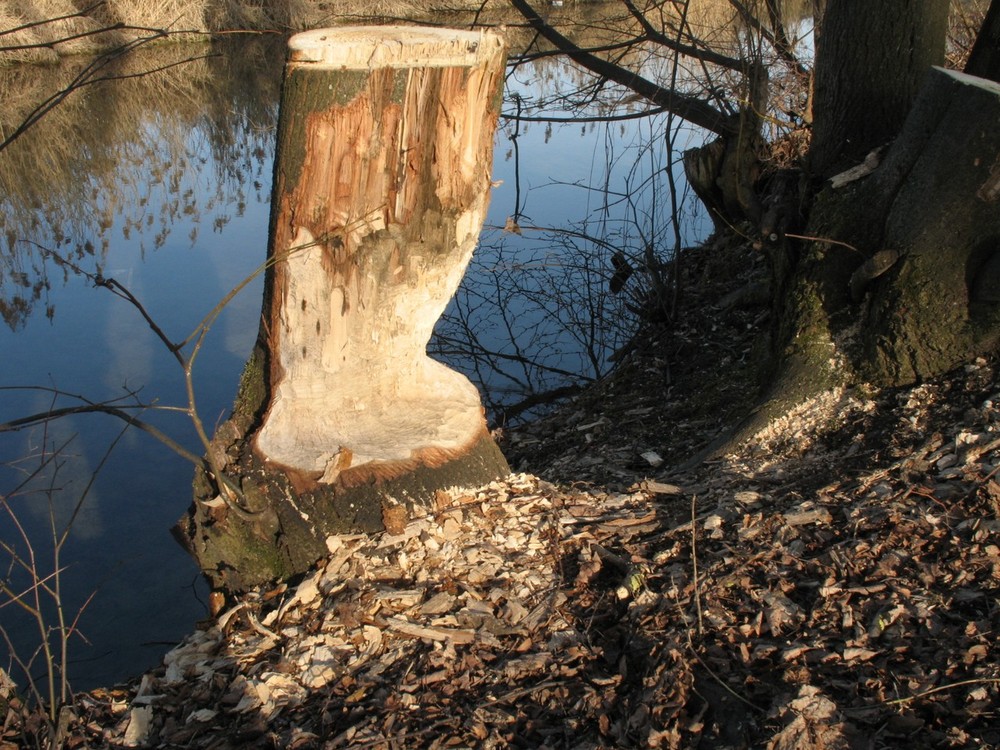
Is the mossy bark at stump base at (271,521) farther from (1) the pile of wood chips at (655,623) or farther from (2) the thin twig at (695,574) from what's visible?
(2) the thin twig at (695,574)

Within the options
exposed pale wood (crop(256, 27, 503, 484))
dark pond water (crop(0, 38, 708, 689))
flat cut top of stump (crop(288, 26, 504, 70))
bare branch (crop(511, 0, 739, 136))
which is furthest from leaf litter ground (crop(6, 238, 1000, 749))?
bare branch (crop(511, 0, 739, 136))

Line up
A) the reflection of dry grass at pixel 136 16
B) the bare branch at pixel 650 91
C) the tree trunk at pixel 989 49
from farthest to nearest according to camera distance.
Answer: the reflection of dry grass at pixel 136 16 → the bare branch at pixel 650 91 → the tree trunk at pixel 989 49

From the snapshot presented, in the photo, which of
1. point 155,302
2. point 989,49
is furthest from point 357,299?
point 155,302

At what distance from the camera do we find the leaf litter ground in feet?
6.42

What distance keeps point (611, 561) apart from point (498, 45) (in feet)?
5.26

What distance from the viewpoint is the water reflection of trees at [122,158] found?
7.48m

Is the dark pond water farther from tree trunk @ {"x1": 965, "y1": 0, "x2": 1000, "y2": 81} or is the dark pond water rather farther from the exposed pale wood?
tree trunk @ {"x1": 965, "y1": 0, "x2": 1000, "y2": 81}

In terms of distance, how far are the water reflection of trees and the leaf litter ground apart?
4165mm

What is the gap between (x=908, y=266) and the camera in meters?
3.14

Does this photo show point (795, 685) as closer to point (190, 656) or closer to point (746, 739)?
point (746, 739)

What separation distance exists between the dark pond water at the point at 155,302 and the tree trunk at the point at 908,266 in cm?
212

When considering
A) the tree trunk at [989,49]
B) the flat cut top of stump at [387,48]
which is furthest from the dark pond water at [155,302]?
the tree trunk at [989,49]

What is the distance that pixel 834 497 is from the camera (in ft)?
8.75

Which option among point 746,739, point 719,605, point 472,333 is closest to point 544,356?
point 472,333
